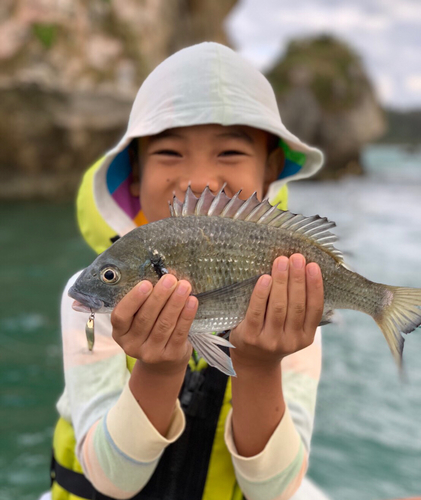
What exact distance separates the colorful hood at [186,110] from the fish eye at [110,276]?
2.31 feet

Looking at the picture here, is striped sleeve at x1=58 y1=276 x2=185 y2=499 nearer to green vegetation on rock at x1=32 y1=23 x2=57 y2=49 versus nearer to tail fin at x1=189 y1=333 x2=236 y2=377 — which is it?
tail fin at x1=189 y1=333 x2=236 y2=377

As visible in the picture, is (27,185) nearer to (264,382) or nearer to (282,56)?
(264,382)

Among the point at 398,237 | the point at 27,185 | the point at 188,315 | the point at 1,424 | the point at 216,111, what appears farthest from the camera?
the point at 27,185

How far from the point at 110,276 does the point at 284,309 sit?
0.44m

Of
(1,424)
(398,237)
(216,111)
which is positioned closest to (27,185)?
(398,237)

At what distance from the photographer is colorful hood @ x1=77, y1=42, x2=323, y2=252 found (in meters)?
1.96

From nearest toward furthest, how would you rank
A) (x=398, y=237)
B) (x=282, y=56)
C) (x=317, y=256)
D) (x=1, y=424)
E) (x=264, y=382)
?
(x=317, y=256)
(x=264, y=382)
(x=1, y=424)
(x=398, y=237)
(x=282, y=56)

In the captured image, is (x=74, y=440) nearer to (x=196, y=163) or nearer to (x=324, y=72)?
(x=196, y=163)

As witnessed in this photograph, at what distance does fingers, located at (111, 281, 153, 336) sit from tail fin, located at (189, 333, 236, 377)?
7.1 inches

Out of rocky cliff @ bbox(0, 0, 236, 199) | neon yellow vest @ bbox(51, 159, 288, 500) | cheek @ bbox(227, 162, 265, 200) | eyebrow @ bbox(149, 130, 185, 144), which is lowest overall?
neon yellow vest @ bbox(51, 159, 288, 500)

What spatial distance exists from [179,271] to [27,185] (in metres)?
12.5

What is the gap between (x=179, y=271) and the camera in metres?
1.44

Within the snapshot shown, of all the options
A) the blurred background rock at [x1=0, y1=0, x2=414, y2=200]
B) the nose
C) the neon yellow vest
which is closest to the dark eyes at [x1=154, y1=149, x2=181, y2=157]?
the nose

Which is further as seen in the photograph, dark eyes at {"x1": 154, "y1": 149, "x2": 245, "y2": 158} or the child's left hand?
dark eyes at {"x1": 154, "y1": 149, "x2": 245, "y2": 158}
